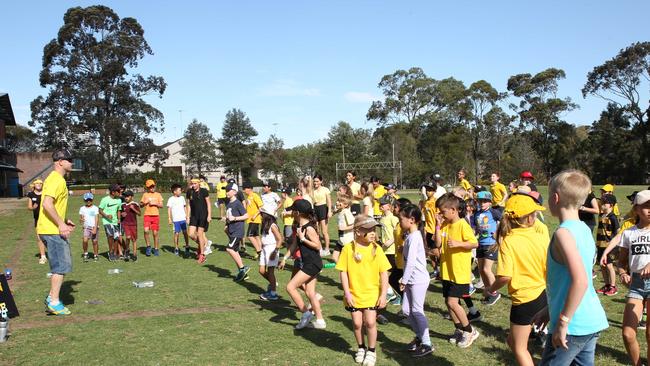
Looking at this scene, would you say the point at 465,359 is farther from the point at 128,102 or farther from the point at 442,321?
the point at 128,102

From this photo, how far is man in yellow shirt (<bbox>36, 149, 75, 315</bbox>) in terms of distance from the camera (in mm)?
7375

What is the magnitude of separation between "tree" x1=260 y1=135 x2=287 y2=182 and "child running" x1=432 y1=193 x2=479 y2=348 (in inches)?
2990

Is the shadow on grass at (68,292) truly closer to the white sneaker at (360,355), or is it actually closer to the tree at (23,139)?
the white sneaker at (360,355)

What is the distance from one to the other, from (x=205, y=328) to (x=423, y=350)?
3072mm

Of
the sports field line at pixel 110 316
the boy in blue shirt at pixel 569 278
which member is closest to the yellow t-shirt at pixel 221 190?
the sports field line at pixel 110 316

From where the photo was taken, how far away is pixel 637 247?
202 inches

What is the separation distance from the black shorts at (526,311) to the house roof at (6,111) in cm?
5734

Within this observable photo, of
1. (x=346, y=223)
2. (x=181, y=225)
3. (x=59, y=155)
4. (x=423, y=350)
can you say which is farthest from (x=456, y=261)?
(x=181, y=225)

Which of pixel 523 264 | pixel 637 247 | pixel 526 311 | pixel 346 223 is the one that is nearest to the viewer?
pixel 526 311

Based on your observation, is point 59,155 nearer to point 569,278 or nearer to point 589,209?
point 569,278

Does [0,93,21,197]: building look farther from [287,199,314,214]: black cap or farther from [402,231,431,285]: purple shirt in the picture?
[402,231,431,285]: purple shirt

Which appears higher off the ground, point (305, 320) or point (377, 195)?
point (377, 195)

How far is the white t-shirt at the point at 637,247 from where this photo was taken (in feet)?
16.6

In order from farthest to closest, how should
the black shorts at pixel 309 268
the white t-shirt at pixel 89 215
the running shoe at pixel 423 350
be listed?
1. the white t-shirt at pixel 89 215
2. the black shorts at pixel 309 268
3. the running shoe at pixel 423 350
